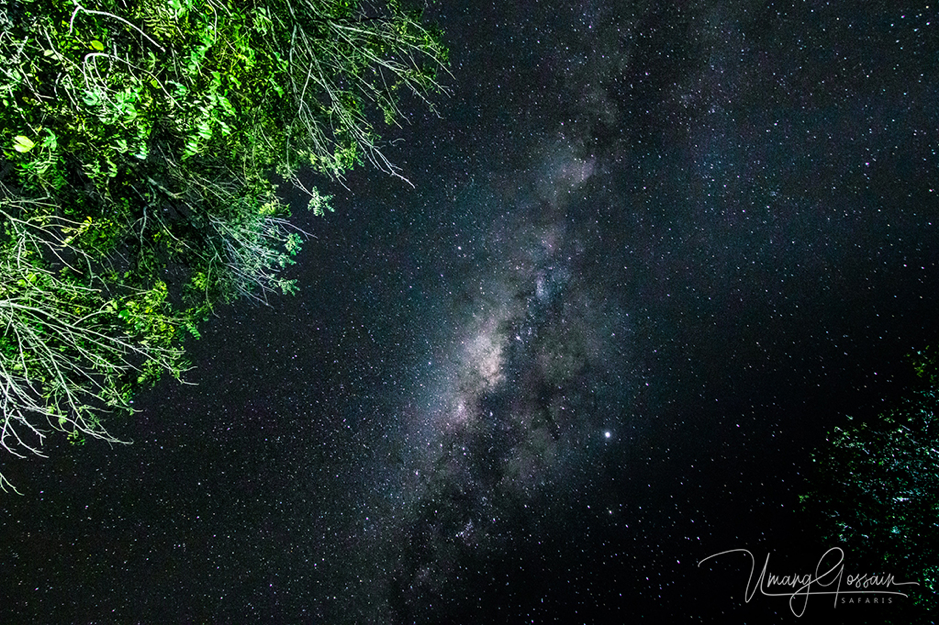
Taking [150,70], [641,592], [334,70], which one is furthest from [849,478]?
[150,70]

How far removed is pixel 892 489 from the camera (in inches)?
225

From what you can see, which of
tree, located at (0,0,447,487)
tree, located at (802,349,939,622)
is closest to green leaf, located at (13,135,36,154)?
tree, located at (0,0,447,487)

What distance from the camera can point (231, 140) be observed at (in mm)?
2703

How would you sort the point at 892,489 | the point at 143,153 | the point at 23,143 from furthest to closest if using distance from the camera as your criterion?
the point at 892,489 → the point at 143,153 → the point at 23,143

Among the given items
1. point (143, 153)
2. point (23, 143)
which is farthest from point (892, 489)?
point (23, 143)

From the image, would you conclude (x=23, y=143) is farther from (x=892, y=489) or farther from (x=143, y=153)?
(x=892, y=489)

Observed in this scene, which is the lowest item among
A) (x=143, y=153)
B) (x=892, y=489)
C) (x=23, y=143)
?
(x=23, y=143)

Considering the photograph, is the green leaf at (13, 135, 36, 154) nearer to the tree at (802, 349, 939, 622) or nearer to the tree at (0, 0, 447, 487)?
the tree at (0, 0, 447, 487)

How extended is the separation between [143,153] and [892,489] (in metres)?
8.47

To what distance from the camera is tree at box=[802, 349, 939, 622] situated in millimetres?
5359

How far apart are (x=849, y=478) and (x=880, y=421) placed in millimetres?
882

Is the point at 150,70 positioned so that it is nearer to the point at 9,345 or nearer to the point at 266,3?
the point at 266,3

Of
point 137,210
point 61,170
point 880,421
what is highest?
point 880,421

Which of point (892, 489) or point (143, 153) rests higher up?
point (892, 489)
